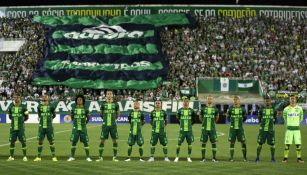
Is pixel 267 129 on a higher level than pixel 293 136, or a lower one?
higher

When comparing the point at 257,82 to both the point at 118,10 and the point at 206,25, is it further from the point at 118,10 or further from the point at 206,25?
the point at 118,10

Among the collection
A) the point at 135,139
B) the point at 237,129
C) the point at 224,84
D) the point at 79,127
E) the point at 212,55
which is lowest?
the point at 135,139

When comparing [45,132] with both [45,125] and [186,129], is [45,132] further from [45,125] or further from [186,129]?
[186,129]

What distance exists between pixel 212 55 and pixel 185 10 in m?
9.06

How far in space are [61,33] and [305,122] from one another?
2656cm

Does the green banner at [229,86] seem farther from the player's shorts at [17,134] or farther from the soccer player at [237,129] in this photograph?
the player's shorts at [17,134]

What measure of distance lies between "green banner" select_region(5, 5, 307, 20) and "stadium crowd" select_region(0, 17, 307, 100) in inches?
67.7

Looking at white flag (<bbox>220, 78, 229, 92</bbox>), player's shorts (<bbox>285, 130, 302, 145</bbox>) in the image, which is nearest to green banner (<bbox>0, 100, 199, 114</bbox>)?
white flag (<bbox>220, 78, 229, 92</bbox>)

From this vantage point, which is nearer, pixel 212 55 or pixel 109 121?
pixel 109 121

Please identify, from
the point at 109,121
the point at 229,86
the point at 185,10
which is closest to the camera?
the point at 109,121

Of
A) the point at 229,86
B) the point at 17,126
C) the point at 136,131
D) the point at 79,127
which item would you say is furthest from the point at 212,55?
the point at 17,126

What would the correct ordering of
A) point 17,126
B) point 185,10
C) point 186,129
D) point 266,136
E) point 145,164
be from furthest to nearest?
point 185,10 < point 186,129 < point 266,136 < point 17,126 < point 145,164

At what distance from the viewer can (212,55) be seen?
59938 mm

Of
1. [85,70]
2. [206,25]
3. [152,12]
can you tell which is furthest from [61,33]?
[206,25]
